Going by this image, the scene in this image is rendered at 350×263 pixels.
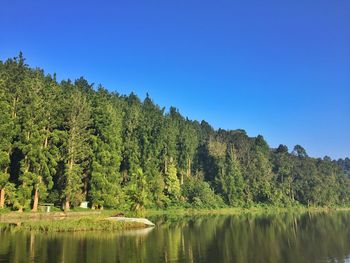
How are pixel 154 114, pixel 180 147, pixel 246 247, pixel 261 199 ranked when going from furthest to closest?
pixel 261 199 < pixel 180 147 < pixel 154 114 < pixel 246 247

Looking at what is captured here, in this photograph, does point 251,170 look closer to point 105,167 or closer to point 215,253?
point 105,167

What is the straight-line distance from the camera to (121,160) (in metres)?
77.9

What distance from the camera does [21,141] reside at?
Result: 5522 cm

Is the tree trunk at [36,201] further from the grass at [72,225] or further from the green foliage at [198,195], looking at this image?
the green foliage at [198,195]

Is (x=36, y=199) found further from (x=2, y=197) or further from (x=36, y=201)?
(x=2, y=197)

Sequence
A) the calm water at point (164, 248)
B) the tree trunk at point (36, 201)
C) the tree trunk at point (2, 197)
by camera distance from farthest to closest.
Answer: the tree trunk at point (36, 201) < the tree trunk at point (2, 197) < the calm water at point (164, 248)

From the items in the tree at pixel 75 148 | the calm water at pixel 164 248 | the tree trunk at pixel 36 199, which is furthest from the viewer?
the tree at pixel 75 148

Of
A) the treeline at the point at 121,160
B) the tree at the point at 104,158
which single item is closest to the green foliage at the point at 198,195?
the treeline at the point at 121,160

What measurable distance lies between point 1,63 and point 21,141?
23.3 m

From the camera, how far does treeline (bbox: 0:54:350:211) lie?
5584cm

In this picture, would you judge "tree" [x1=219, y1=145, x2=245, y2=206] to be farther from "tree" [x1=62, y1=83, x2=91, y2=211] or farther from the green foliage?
"tree" [x1=62, y1=83, x2=91, y2=211]

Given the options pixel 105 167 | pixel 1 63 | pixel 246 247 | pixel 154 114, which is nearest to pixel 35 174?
pixel 105 167

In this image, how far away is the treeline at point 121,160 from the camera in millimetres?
55844

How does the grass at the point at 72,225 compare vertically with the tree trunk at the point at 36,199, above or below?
below
